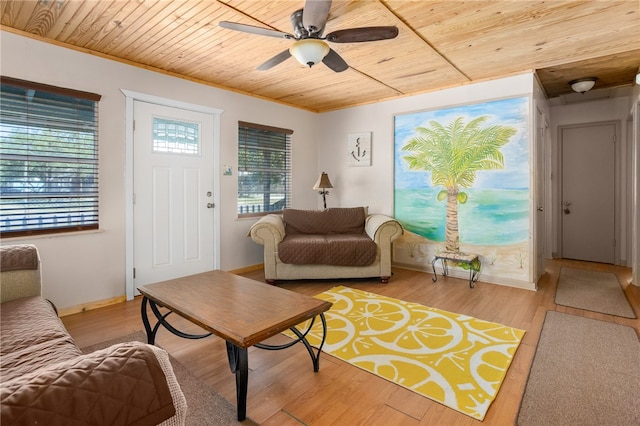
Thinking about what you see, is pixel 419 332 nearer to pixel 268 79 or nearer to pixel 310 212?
pixel 310 212

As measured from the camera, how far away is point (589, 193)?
15.9 feet

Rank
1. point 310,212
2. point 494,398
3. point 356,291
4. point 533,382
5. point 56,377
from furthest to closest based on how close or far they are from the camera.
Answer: point 310,212
point 356,291
point 533,382
point 494,398
point 56,377

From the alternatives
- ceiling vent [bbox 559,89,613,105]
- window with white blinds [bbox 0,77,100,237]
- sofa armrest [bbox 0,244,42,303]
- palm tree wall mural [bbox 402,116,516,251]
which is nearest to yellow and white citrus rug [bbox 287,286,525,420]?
palm tree wall mural [bbox 402,116,516,251]

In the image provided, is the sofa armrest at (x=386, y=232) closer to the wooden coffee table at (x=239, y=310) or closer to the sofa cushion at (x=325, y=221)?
the sofa cushion at (x=325, y=221)

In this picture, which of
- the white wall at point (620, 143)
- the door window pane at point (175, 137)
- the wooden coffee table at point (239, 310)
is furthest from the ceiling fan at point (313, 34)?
the white wall at point (620, 143)

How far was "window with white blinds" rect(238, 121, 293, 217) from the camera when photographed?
14.3 feet

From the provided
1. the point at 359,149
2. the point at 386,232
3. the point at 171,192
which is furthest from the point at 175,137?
the point at 386,232

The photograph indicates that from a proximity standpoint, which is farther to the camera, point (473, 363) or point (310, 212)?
point (310, 212)

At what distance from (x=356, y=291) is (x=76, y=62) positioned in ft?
11.2

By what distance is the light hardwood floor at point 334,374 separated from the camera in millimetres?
1625

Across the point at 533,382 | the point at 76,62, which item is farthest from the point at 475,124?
the point at 76,62

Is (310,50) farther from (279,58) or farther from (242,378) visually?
(242,378)

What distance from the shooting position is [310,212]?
4.37 metres

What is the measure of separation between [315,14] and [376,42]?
1066 millimetres
